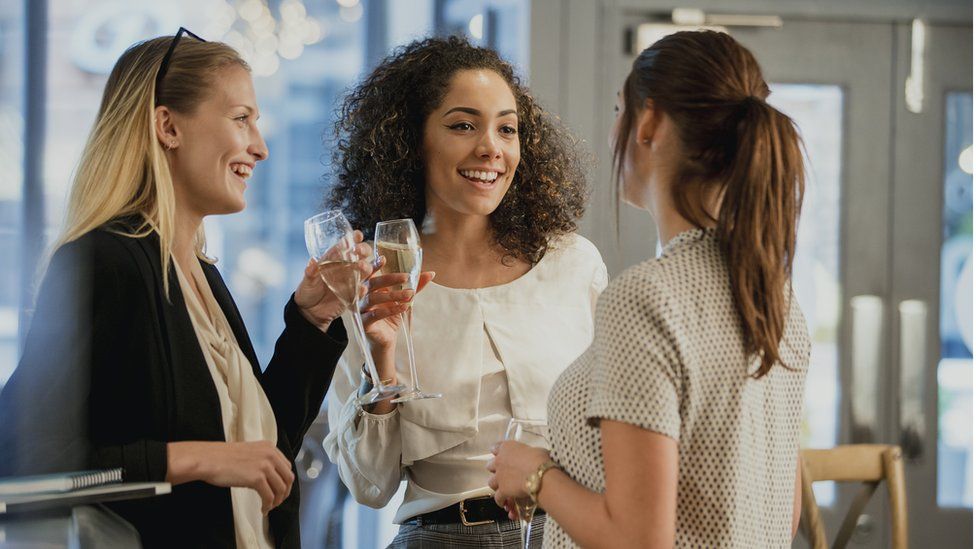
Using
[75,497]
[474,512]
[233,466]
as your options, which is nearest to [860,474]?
[474,512]

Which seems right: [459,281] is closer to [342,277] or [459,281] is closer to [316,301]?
[316,301]

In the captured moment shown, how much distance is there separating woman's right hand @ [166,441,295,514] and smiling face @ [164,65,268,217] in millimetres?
391

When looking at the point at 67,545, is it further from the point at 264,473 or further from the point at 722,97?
the point at 722,97

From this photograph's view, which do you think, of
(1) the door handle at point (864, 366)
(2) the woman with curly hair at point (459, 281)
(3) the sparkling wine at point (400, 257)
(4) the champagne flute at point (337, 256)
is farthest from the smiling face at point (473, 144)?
(1) the door handle at point (864, 366)

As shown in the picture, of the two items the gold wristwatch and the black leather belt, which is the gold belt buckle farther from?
the gold wristwatch

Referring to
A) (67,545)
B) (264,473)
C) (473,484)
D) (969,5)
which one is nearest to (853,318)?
(969,5)

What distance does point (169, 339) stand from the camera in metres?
1.24

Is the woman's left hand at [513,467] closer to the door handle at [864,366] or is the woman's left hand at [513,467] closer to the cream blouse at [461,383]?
the cream blouse at [461,383]

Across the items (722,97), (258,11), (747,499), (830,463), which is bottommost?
(830,463)

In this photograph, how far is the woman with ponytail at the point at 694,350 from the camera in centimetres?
102

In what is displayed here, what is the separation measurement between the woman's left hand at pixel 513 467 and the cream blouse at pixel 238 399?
352mm

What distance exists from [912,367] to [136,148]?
2687 mm

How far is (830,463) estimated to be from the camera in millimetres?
2045

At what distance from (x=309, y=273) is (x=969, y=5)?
8.72 ft
